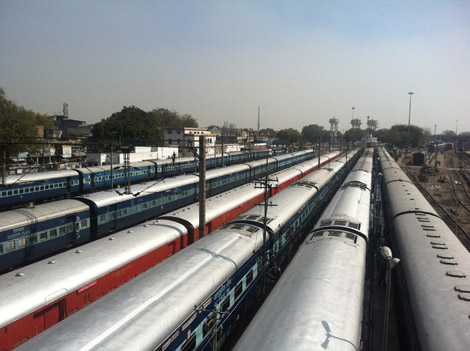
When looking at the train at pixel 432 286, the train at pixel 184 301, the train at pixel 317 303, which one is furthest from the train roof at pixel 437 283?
the train at pixel 184 301

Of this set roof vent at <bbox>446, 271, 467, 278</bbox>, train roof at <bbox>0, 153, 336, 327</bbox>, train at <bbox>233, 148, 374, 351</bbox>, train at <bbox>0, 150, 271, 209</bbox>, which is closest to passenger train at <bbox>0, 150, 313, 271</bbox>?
train at <bbox>0, 150, 271, 209</bbox>

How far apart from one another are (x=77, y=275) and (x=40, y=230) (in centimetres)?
856

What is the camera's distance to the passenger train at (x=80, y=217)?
705 inches

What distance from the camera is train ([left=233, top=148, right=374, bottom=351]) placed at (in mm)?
8623

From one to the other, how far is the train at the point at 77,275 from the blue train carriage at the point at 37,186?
1704cm

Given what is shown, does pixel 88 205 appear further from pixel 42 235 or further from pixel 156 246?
pixel 156 246

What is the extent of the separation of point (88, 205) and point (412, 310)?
19.8m

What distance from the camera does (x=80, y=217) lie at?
21.9 m

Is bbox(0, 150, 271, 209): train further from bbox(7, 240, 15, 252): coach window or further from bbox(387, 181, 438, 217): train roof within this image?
bbox(387, 181, 438, 217): train roof

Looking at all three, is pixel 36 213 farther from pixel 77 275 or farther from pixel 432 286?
pixel 432 286

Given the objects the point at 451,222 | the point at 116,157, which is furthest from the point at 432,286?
the point at 116,157

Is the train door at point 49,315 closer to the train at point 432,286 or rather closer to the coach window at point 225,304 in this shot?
the coach window at point 225,304

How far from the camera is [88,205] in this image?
22734mm

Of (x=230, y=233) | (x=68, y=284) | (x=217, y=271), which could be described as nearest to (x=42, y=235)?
(x=68, y=284)
